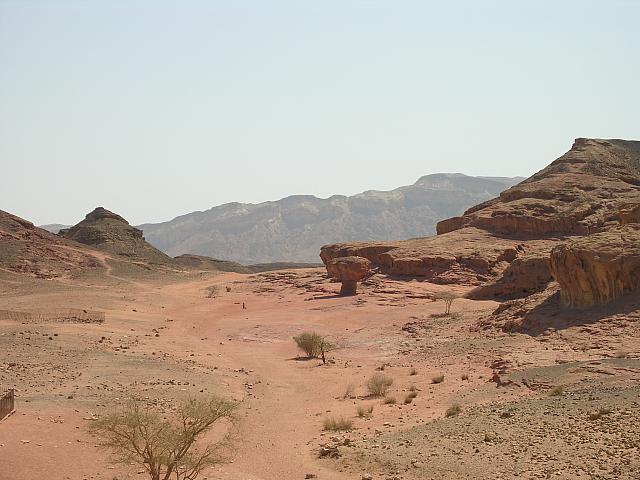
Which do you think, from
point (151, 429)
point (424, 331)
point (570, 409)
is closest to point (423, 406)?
point (570, 409)

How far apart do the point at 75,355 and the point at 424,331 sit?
14.9 metres

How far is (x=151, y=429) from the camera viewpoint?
1316 cm

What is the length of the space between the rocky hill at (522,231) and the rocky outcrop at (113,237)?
115 ft

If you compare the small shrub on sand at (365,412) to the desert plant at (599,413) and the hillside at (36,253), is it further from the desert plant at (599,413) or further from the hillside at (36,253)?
the hillside at (36,253)

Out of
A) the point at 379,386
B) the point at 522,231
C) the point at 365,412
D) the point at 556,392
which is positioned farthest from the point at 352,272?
the point at 556,392

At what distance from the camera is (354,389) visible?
21484 mm

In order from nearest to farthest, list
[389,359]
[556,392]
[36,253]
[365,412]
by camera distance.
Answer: [556,392] → [365,412] → [389,359] → [36,253]

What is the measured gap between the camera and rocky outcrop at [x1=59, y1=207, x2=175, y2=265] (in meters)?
79.9

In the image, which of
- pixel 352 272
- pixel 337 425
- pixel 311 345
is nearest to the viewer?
pixel 337 425

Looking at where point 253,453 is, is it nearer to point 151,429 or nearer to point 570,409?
point 151,429

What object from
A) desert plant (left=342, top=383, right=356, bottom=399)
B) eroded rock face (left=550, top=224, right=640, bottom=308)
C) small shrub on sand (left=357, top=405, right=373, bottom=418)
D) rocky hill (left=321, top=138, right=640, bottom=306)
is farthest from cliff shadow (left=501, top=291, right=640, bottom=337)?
small shrub on sand (left=357, top=405, right=373, bottom=418)

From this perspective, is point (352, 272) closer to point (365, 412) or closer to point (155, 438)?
point (365, 412)

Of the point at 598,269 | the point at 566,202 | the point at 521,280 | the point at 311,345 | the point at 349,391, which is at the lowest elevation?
the point at 349,391

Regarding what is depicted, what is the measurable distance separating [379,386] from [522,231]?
30.8 meters
